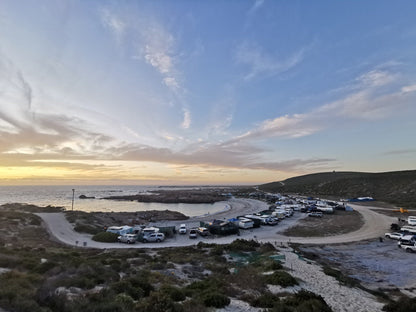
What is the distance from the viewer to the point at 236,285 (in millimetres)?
14250

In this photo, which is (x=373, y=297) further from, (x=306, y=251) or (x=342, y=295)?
(x=306, y=251)

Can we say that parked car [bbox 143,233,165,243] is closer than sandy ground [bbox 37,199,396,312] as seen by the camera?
No

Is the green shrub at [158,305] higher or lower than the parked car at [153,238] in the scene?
higher

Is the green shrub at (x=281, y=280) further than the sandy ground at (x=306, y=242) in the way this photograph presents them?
Yes

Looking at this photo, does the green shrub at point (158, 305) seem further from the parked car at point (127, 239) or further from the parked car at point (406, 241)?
the parked car at point (406, 241)

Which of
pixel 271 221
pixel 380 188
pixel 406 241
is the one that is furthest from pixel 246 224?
pixel 380 188

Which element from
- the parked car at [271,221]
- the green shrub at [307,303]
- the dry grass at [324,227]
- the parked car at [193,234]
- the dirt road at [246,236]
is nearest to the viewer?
the green shrub at [307,303]

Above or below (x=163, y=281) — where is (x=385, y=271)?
below

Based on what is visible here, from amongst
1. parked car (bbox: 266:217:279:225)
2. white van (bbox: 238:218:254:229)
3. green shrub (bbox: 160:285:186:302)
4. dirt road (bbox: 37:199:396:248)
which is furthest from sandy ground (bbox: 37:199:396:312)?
green shrub (bbox: 160:285:186:302)

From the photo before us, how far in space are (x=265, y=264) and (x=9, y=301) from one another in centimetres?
1741

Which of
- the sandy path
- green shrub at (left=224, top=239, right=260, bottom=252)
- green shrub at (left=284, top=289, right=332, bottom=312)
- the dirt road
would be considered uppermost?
green shrub at (left=284, top=289, right=332, bottom=312)

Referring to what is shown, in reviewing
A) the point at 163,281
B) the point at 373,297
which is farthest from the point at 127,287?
the point at 373,297

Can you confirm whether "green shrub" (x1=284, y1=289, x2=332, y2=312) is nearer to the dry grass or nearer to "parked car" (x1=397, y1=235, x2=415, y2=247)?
"parked car" (x1=397, y1=235, x2=415, y2=247)

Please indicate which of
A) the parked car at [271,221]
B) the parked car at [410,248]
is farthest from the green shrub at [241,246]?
the parked car at [410,248]
